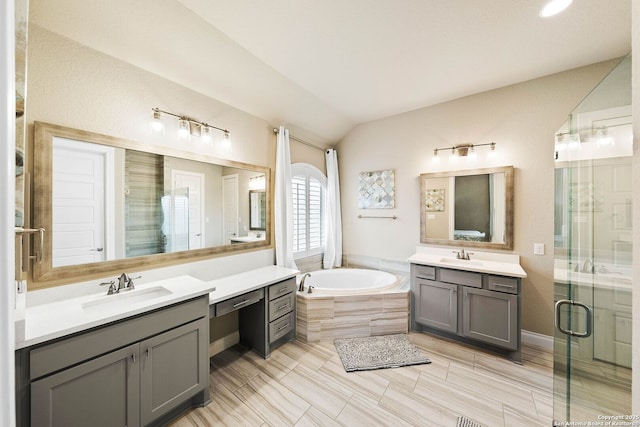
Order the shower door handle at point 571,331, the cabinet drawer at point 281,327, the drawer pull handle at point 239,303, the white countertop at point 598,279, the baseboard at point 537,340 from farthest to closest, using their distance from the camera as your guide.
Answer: the baseboard at point 537,340 < the cabinet drawer at point 281,327 < the drawer pull handle at point 239,303 < the shower door handle at point 571,331 < the white countertop at point 598,279

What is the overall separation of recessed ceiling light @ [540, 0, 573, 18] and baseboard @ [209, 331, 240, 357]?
3796 mm

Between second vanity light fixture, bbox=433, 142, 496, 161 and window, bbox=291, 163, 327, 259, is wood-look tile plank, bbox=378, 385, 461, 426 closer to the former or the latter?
window, bbox=291, 163, 327, 259

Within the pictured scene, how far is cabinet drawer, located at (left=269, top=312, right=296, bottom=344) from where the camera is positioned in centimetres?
237

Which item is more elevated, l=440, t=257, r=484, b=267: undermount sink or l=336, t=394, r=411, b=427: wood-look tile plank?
l=440, t=257, r=484, b=267: undermount sink

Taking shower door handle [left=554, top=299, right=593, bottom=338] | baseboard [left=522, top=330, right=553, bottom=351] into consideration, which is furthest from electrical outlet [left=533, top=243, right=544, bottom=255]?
shower door handle [left=554, top=299, right=593, bottom=338]

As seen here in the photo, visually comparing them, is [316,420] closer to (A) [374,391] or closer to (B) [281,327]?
(A) [374,391]

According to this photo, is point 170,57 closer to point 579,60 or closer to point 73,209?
point 73,209

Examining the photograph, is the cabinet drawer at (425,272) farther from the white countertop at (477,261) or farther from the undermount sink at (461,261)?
the undermount sink at (461,261)

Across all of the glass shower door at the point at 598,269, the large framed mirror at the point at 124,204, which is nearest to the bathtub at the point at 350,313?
the large framed mirror at the point at 124,204

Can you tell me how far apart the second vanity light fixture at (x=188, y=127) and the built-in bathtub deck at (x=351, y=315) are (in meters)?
1.92

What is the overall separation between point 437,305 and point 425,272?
364 mm

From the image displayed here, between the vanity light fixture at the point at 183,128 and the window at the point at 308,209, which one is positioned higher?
the vanity light fixture at the point at 183,128

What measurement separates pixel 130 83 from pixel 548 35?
3.34 metres

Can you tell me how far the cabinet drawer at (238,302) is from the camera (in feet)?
6.37
